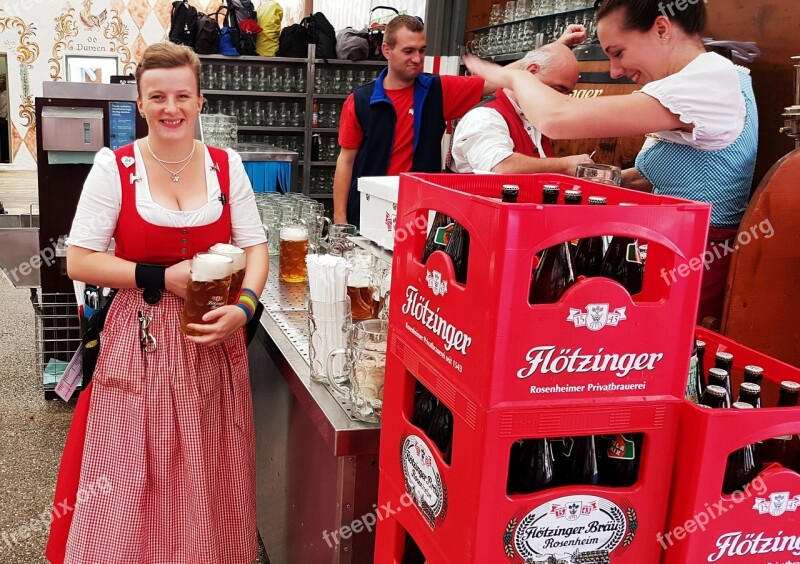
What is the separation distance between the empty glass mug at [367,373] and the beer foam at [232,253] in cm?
43

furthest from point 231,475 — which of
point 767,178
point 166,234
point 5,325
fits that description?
point 5,325

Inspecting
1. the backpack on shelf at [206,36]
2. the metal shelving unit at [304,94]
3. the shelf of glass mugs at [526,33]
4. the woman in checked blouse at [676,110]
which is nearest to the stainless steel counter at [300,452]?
the woman in checked blouse at [676,110]

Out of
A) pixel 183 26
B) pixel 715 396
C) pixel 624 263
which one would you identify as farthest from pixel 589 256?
pixel 183 26

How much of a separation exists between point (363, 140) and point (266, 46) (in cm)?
511

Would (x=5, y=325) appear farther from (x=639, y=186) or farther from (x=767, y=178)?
(x=767, y=178)

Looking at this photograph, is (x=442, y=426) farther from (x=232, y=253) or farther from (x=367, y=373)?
(x=232, y=253)

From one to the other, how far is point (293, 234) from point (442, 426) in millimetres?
1551

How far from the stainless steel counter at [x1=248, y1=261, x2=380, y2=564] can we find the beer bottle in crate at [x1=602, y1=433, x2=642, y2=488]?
0.56m

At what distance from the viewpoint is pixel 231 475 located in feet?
6.83

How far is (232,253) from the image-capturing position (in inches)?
72.6

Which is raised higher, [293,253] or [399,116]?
[399,116]

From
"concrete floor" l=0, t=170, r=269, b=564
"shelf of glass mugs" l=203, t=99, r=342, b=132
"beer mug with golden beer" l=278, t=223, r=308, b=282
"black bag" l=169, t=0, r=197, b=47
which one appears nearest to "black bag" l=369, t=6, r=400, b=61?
"shelf of glass mugs" l=203, t=99, r=342, b=132

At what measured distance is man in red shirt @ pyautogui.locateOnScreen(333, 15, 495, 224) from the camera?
4102 millimetres

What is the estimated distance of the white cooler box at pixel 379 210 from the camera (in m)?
2.39
